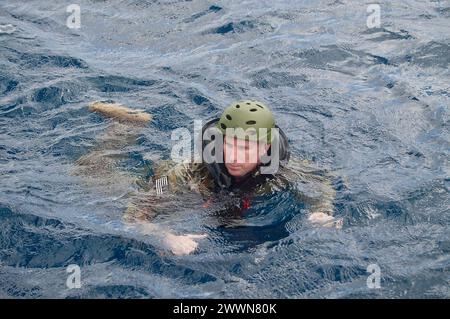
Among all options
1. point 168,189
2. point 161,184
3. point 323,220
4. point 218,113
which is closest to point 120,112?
point 218,113

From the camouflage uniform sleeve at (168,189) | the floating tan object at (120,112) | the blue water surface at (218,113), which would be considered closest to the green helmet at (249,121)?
the camouflage uniform sleeve at (168,189)

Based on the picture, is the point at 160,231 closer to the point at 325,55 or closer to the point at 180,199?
the point at 180,199

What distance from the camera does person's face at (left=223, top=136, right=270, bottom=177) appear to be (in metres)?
7.45

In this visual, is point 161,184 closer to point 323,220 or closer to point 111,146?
point 111,146

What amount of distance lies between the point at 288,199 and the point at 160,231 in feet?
5.72

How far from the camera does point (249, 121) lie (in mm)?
7527

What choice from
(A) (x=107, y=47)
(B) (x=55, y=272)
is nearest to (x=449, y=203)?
(B) (x=55, y=272)

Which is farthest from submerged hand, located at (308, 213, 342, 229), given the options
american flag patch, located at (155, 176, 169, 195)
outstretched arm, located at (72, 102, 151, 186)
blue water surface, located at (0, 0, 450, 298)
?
outstretched arm, located at (72, 102, 151, 186)

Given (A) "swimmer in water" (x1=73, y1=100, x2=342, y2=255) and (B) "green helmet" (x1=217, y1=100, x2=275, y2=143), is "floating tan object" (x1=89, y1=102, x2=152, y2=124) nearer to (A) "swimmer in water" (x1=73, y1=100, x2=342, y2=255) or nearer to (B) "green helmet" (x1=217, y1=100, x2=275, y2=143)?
(A) "swimmer in water" (x1=73, y1=100, x2=342, y2=255)

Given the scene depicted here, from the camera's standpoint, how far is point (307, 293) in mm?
6875

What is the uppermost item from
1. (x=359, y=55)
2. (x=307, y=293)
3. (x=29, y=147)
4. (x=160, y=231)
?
(x=359, y=55)

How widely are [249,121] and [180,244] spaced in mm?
1647

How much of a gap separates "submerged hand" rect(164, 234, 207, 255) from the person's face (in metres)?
1.04

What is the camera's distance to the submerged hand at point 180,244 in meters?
7.23
